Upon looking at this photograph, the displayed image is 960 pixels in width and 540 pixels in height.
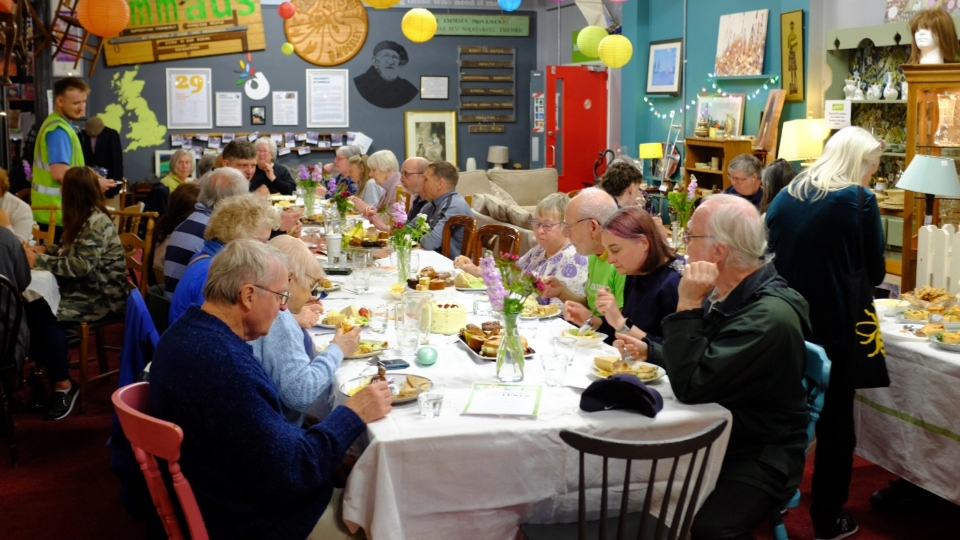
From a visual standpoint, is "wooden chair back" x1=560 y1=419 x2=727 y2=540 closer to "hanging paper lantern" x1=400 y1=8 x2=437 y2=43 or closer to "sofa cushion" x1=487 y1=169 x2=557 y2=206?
"hanging paper lantern" x1=400 y1=8 x2=437 y2=43

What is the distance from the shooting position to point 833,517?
3508mm

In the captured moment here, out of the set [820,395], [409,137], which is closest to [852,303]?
[820,395]

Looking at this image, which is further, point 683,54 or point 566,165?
point 566,165

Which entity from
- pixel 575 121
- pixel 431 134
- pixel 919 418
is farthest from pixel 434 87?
pixel 919 418

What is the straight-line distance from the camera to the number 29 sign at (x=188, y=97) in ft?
41.1

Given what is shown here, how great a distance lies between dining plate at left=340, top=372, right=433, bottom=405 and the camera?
8.53ft

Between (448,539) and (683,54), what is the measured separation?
9267mm

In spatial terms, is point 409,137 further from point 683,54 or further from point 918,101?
point 918,101

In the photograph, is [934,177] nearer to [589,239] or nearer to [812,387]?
[589,239]

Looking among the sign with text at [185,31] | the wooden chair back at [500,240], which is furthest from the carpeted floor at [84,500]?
the sign with text at [185,31]

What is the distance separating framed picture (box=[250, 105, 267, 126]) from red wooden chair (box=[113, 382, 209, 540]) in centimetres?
1084

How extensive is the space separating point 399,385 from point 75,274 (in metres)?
2.97

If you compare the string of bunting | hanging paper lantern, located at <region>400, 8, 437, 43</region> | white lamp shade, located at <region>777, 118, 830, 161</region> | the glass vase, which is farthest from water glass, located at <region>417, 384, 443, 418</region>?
hanging paper lantern, located at <region>400, 8, 437, 43</region>

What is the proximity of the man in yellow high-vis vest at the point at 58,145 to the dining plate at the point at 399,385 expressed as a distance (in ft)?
13.3
